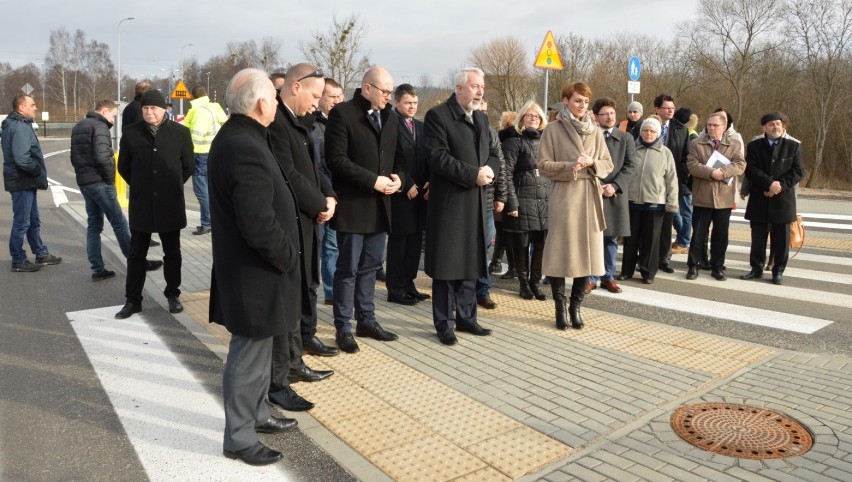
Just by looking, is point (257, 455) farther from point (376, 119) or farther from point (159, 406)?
point (376, 119)

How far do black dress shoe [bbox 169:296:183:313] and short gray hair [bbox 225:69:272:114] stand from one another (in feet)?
11.7

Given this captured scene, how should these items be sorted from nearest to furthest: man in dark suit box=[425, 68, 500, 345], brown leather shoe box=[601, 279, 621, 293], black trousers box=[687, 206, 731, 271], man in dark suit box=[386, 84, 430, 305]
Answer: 1. man in dark suit box=[425, 68, 500, 345]
2. man in dark suit box=[386, 84, 430, 305]
3. brown leather shoe box=[601, 279, 621, 293]
4. black trousers box=[687, 206, 731, 271]

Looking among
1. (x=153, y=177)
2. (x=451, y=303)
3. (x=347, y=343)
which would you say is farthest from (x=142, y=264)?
(x=451, y=303)

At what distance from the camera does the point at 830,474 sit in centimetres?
355

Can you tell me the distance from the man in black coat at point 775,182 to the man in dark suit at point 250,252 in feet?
21.5

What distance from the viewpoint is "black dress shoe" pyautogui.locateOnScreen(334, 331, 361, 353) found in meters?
5.55

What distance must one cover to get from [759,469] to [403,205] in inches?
149

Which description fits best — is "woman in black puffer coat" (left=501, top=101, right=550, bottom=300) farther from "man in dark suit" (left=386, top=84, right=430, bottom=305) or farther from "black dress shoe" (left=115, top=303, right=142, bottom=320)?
"black dress shoe" (left=115, top=303, right=142, bottom=320)

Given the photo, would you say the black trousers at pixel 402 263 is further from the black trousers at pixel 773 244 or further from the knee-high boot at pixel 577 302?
the black trousers at pixel 773 244

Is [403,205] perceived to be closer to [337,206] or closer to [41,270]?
[337,206]

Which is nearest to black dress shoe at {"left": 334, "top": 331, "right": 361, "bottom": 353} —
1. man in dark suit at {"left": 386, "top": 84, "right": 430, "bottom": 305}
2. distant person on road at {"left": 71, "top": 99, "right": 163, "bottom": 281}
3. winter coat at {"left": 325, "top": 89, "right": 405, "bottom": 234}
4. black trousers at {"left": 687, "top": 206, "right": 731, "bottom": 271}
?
winter coat at {"left": 325, "top": 89, "right": 405, "bottom": 234}

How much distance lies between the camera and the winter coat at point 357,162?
561 cm

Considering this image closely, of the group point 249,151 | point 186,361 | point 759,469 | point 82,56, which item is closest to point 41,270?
point 186,361

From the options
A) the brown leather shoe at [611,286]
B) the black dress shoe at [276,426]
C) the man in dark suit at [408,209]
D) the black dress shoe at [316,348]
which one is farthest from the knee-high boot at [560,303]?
the black dress shoe at [276,426]
